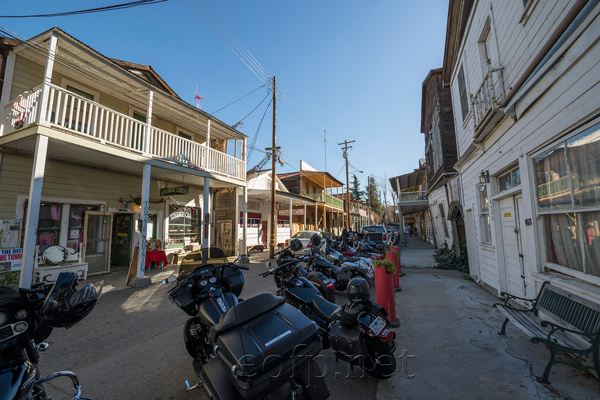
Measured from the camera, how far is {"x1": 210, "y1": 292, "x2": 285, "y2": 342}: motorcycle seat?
1.74m

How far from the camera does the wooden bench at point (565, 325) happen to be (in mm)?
2492

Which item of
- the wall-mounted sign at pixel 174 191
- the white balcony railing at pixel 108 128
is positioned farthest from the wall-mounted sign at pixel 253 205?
the wall-mounted sign at pixel 174 191

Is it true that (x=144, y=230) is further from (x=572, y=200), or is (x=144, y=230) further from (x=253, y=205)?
(x=253, y=205)

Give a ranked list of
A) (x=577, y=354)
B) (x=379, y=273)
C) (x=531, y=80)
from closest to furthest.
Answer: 1. (x=577, y=354)
2. (x=531, y=80)
3. (x=379, y=273)

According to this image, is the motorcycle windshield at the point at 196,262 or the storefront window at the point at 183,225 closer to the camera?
the motorcycle windshield at the point at 196,262

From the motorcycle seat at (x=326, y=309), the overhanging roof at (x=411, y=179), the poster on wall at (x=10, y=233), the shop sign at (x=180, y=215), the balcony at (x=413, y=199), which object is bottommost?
the motorcycle seat at (x=326, y=309)

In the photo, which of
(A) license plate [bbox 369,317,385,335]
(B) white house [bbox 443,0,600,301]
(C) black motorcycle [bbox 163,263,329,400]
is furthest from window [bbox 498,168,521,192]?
(C) black motorcycle [bbox 163,263,329,400]

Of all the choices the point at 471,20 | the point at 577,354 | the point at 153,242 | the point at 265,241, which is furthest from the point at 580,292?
the point at 265,241

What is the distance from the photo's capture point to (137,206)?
9.66 m

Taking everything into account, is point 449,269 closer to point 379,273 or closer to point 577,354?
point 379,273

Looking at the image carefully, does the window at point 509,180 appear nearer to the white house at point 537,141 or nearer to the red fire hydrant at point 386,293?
the white house at point 537,141

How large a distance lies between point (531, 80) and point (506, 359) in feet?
11.9

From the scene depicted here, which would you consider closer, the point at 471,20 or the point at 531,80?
the point at 531,80

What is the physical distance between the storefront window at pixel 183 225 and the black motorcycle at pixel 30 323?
389 inches
